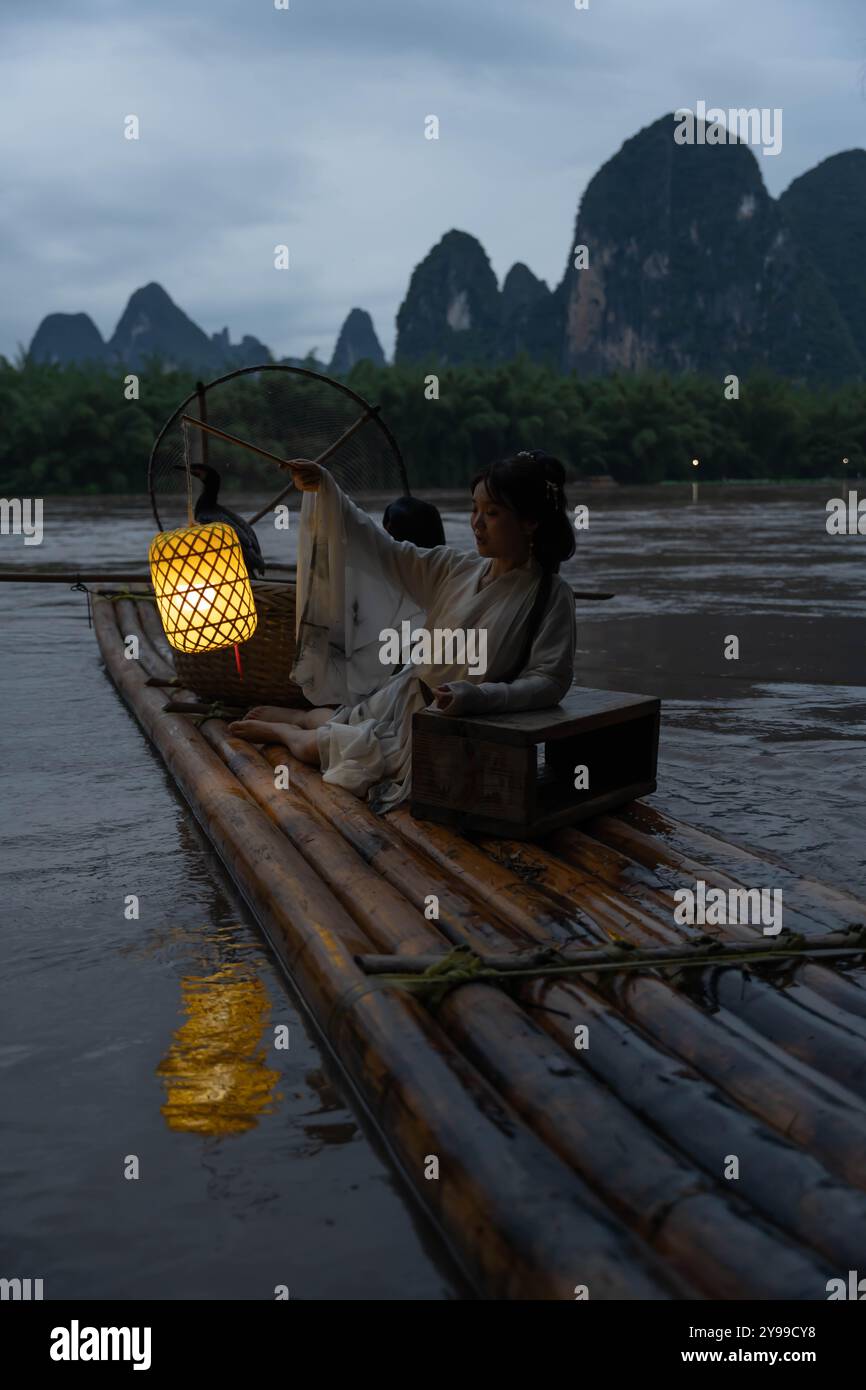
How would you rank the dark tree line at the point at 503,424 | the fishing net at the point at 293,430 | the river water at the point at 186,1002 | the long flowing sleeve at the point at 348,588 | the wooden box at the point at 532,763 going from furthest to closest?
1. the dark tree line at the point at 503,424
2. the fishing net at the point at 293,430
3. the long flowing sleeve at the point at 348,588
4. the wooden box at the point at 532,763
5. the river water at the point at 186,1002

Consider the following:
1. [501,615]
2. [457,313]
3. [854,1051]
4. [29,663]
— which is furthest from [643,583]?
[457,313]

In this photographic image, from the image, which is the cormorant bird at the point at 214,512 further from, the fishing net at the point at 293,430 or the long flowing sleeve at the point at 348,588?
the long flowing sleeve at the point at 348,588

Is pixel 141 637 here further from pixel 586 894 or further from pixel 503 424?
pixel 503 424

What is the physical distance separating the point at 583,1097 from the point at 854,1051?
46 centimetres

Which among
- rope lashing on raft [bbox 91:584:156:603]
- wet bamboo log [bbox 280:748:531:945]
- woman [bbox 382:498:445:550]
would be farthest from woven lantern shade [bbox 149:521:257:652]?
rope lashing on raft [bbox 91:584:156:603]

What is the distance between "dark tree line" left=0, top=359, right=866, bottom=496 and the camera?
3022 centimetres

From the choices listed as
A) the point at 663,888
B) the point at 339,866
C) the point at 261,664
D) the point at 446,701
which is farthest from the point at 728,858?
the point at 261,664

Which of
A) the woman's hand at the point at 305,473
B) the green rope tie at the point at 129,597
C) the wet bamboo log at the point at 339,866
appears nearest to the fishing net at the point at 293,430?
the woman's hand at the point at 305,473

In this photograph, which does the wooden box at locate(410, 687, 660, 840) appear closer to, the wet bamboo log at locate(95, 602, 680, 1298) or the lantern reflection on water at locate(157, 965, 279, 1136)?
the wet bamboo log at locate(95, 602, 680, 1298)

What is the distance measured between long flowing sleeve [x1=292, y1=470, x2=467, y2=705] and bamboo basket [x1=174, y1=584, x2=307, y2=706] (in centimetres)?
51

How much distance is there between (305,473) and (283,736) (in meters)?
0.90

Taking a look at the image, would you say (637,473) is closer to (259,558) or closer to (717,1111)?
(259,558)

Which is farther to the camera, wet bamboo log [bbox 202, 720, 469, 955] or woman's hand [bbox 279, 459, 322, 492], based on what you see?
woman's hand [bbox 279, 459, 322, 492]

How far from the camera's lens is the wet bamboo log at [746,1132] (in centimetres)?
147
